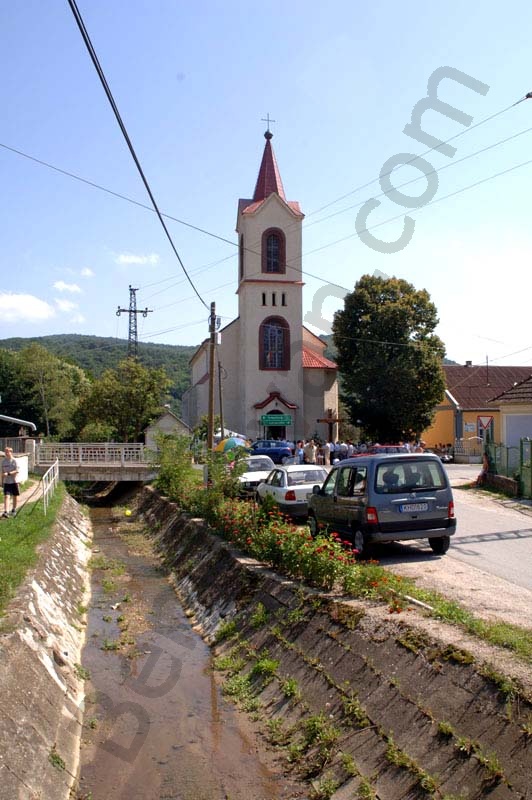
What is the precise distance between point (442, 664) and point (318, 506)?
23.9 feet

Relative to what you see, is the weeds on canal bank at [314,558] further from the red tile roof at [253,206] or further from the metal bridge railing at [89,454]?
the red tile roof at [253,206]

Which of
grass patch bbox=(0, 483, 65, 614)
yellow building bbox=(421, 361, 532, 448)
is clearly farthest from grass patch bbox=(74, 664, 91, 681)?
yellow building bbox=(421, 361, 532, 448)

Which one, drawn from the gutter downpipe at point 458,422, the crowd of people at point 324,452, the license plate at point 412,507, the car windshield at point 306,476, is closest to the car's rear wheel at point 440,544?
the license plate at point 412,507

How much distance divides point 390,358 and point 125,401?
18441 millimetres

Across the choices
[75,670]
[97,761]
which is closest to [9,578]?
[75,670]

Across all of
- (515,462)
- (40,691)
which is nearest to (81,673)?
(40,691)

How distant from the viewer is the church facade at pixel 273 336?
5184 centimetres

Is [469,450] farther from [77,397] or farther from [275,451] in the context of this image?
[77,397]

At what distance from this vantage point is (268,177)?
5450 cm

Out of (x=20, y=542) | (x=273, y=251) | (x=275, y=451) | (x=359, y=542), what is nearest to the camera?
(x=359, y=542)

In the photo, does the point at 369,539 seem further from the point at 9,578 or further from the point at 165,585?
the point at 165,585

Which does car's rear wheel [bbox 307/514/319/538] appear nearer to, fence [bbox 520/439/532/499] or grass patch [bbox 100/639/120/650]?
grass patch [bbox 100/639/120/650]

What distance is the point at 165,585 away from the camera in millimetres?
17812

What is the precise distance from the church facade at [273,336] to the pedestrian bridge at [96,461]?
44.0 ft
